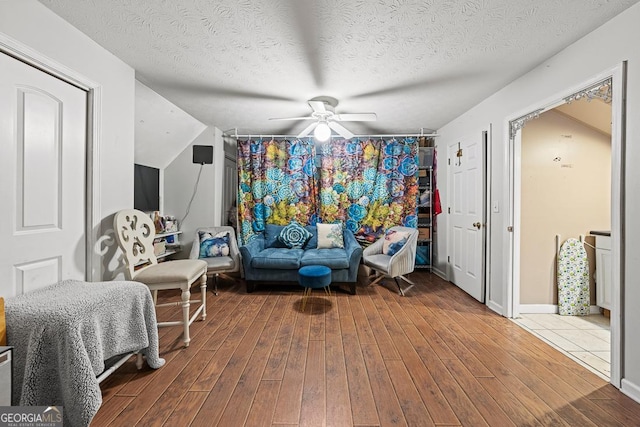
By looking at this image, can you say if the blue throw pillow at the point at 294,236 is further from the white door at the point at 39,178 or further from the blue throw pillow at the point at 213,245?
the white door at the point at 39,178

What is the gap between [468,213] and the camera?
3.32 meters

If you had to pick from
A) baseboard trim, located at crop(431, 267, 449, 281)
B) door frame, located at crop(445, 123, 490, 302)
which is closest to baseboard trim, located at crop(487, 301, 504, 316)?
door frame, located at crop(445, 123, 490, 302)

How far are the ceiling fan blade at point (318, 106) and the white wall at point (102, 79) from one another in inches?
64.6

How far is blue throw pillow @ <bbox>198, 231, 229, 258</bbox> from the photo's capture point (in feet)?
11.8

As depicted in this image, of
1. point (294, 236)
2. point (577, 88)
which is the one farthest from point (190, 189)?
point (577, 88)

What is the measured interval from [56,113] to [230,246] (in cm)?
233

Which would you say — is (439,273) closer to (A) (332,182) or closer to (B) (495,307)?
(B) (495,307)

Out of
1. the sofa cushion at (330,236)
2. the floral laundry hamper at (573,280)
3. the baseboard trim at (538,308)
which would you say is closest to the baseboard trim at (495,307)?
the baseboard trim at (538,308)

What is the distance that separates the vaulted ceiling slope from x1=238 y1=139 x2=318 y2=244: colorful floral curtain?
4.11 feet

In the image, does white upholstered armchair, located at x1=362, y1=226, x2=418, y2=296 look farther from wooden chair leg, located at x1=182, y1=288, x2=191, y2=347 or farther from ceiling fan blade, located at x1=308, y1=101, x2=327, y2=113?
wooden chair leg, located at x1=182, y1=288, x2=191, y2=347

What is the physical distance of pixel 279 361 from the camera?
74.2 inches

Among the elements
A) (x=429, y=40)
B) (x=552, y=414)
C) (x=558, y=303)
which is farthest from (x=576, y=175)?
(x=552, y=414)

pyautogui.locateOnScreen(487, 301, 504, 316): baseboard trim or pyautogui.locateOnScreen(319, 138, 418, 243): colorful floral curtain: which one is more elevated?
pyautogui.locateOnScreen(319, 138, 418, 243): colorful floral curtain

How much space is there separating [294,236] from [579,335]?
10.6ft
